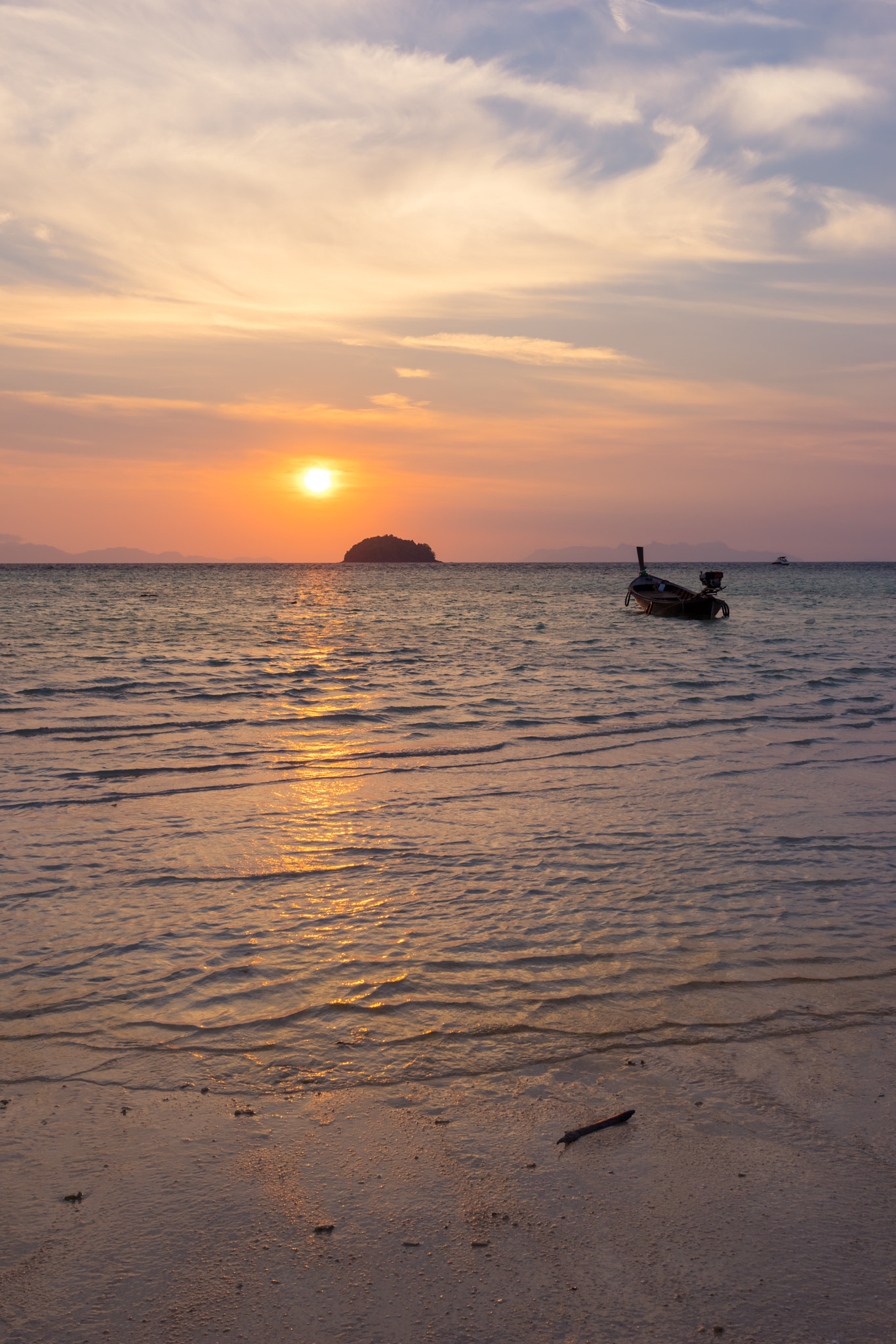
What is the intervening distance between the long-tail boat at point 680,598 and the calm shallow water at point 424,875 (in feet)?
94.1

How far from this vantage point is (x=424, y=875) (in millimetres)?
8242

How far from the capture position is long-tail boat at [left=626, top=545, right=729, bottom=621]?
4994 centimetres

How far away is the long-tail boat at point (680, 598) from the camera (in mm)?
49938

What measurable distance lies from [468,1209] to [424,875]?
453 cm

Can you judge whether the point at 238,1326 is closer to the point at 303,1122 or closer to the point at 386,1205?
the point at 386,1205

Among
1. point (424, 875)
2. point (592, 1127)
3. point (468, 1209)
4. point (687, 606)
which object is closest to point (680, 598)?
point (687, 606)

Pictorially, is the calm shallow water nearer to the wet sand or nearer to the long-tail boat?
the wet sand

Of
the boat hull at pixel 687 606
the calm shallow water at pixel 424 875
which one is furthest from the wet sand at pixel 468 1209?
the boat hull at pixel 687 606

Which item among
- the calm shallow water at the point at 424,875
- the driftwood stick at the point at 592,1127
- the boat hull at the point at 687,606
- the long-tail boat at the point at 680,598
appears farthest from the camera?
the boat hull at the point at 687,606

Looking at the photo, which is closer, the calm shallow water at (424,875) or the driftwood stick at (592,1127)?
the driftwood stick at (592,1127)

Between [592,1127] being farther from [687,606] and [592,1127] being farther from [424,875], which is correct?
[687,606]

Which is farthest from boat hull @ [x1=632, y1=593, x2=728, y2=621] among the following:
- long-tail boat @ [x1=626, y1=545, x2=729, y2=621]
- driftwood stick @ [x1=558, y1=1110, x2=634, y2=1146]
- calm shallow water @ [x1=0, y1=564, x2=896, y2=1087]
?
driftwood stick @ [x1=558, y1=1110, x2=634, y2=1146]

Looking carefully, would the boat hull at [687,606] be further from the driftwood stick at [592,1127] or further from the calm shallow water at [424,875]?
the driftwood stick at [592,1127]

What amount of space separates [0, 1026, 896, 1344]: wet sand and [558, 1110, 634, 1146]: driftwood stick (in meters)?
0.05
